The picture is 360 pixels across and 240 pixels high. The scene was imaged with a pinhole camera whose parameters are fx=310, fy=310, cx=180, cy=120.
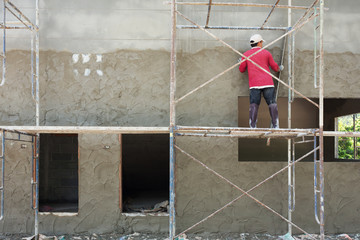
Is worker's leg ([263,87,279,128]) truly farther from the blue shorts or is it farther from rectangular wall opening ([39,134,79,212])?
rectangular wall opening ([39,134,79,212])

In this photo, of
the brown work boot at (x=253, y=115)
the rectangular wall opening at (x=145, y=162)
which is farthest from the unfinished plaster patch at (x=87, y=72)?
the rectangular wall opening at (x=145, y=162)

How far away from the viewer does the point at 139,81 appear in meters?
5.84

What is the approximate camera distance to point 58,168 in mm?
8805

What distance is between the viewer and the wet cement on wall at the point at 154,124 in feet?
18.6

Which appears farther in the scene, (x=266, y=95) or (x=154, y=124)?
Answer: (x=154, y=124)

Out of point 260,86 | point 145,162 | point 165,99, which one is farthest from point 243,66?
point 145,162

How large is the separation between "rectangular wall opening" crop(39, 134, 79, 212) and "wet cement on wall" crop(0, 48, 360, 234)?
118 inches

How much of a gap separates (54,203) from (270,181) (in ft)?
18.8

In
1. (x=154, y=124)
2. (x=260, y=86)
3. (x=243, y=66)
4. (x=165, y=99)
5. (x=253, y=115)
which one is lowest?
(x=154, y=124)

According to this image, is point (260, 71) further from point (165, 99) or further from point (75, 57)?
point (75, 57)

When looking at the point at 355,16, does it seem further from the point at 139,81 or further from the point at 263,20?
the point at 139,81

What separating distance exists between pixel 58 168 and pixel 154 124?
441cm

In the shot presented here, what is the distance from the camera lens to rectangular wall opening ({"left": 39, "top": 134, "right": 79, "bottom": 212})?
866 cm

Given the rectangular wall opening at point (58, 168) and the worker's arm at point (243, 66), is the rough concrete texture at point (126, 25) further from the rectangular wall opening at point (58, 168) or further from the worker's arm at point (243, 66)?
the rectangular wall opening at point (58, 168)
